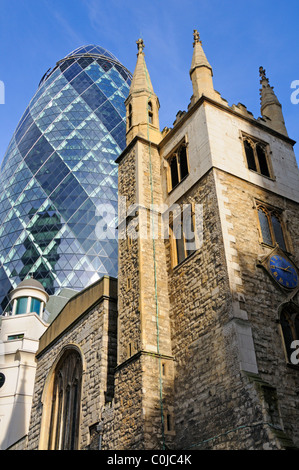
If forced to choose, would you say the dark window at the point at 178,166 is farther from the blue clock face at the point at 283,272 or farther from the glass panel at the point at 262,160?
the blue clock face at the point at 283,272

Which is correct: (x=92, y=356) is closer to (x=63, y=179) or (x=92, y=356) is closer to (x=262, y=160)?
(x=262, y=160)

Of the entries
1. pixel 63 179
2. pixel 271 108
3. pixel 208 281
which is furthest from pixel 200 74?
pixel 63 179

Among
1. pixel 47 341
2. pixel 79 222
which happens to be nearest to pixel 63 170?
pixel 79 222

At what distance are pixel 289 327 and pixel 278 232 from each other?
3305 millimetres

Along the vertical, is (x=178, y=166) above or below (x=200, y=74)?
below

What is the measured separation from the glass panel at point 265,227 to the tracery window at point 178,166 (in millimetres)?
2856

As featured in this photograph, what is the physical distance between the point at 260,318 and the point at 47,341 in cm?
1020

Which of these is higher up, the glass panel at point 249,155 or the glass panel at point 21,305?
the glass panel at point 21,305

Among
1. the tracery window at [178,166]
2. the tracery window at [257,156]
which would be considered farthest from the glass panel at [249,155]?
the tracery window at [178,166]

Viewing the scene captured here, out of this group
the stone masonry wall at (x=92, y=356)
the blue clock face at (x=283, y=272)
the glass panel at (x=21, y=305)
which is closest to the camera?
the blue clock face at (x=283, y=272)

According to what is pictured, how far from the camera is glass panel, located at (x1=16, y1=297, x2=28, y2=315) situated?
100 feet

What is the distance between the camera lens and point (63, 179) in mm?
45969

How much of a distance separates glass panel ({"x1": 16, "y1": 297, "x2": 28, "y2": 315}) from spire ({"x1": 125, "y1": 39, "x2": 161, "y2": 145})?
48.4 feet

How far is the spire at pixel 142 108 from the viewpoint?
1955 centimetres
